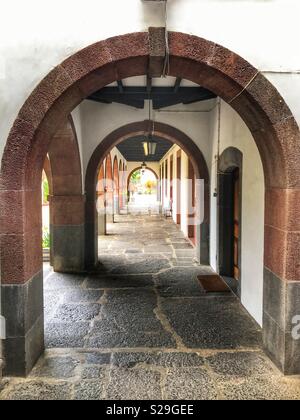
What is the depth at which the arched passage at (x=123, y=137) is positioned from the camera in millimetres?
6328

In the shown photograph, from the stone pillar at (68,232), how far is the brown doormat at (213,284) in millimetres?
2238

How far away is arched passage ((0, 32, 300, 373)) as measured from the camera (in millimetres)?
2705

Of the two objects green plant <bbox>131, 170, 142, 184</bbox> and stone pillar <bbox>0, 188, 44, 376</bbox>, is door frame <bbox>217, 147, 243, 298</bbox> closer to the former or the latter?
stone pillar <bbox>0, 188, 44, 376</bbox>

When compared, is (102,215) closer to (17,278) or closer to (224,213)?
(224,213)

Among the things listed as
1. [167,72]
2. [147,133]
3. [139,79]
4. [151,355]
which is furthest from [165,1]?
[147,133]

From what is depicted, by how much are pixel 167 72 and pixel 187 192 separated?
21.7 feet

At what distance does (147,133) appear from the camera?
22.0 feet

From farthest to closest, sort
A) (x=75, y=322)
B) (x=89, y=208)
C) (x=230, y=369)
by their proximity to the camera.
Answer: (x=89, y=208) < (x=75, y=322) < (x=230, y=369)

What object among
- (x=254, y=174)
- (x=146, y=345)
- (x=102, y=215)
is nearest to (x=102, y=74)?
(x=254, y=174)

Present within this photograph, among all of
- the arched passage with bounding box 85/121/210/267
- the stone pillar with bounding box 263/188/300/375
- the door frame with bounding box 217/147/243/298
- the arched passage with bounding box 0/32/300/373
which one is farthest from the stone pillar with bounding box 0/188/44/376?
the arched passage with bounding box 85/121/210/267

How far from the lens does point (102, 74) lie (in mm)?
2902

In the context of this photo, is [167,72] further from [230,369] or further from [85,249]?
[85,249]

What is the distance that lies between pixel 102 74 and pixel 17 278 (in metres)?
1.84

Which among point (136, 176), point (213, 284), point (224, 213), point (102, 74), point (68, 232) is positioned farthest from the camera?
point (136, 176)
